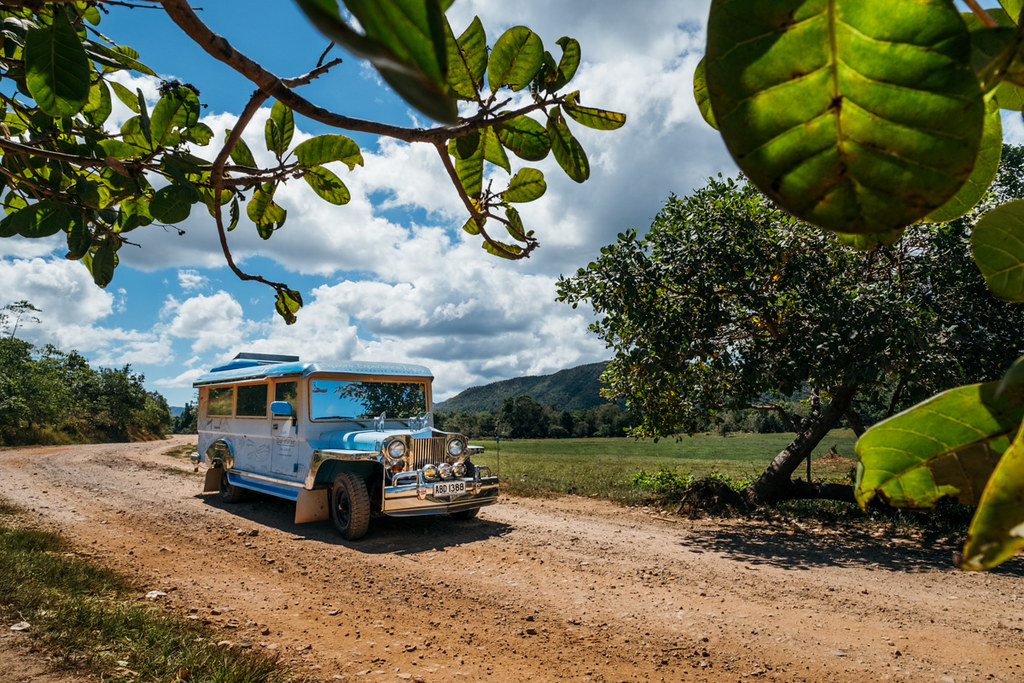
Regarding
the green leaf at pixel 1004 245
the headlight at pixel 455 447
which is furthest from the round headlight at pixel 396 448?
the green leaf at pixel 1004 245

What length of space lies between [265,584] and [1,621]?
68.3 inches

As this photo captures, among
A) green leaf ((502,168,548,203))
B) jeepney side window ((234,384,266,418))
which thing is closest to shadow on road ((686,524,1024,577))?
jeepney side window ((234,384,266,418))

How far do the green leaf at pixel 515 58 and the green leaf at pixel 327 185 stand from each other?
558 millimetres

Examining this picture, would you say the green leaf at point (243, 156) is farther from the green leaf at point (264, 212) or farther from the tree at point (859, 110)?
the tree at point (859, 110)

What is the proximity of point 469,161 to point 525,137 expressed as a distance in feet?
0.54

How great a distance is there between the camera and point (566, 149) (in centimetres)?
84

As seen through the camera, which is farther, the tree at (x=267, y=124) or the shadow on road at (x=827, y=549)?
the shadow on road at (x=827, y=549)

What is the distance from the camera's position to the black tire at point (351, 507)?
248 inches

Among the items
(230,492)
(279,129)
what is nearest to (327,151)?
(279,129)

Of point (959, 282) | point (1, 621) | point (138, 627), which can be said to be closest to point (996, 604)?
point (959, 282)

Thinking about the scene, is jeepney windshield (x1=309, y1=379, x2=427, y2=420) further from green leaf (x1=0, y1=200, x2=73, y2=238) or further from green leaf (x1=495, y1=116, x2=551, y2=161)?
green leaf (x1=495, y1=116, x2=551, y2=161)

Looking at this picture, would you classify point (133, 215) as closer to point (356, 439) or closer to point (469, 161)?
point (469, 161)

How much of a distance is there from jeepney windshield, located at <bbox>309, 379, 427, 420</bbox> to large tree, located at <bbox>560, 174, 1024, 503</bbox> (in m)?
2.37

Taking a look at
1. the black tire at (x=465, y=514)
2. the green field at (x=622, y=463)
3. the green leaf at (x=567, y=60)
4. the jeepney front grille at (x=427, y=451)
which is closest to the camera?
the green leaf at (x=567, y=60)
